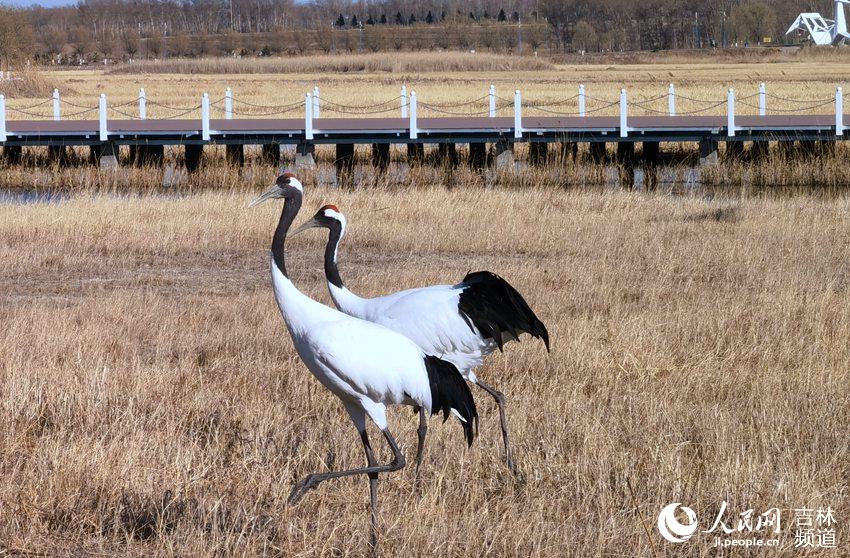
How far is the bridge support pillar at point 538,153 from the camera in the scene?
949 inches

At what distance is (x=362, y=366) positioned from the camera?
5180 mm

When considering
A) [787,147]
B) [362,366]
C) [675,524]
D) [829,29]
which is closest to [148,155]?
[787,147]

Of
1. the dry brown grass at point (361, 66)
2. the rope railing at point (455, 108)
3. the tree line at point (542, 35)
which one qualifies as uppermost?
the tree line at point (542, 35)

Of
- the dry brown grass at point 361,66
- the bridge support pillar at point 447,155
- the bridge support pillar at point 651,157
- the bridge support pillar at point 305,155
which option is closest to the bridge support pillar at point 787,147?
the bridge support pillar at point 651,157

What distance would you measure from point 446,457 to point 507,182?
16934mm

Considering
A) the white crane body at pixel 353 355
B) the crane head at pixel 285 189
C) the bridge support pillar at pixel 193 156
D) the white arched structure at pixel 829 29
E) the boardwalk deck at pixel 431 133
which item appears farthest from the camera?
the white arched structure at pixel 829 29

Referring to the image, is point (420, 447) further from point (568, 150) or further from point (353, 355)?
point (568, 150)

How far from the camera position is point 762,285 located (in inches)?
465

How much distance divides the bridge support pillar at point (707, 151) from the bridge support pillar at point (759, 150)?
79cm

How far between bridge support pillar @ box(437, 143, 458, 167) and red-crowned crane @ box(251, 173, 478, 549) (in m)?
18.9

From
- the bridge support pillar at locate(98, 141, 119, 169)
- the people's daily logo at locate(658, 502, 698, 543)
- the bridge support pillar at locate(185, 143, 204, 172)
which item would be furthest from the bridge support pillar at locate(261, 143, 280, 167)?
the people's daily logo at locate(658, 502, 698, 543)

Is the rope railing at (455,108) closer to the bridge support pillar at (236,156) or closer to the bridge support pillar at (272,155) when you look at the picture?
the bridge support pillar at (236,156)

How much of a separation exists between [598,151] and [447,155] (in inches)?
131

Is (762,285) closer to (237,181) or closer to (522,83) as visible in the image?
(237,181)
